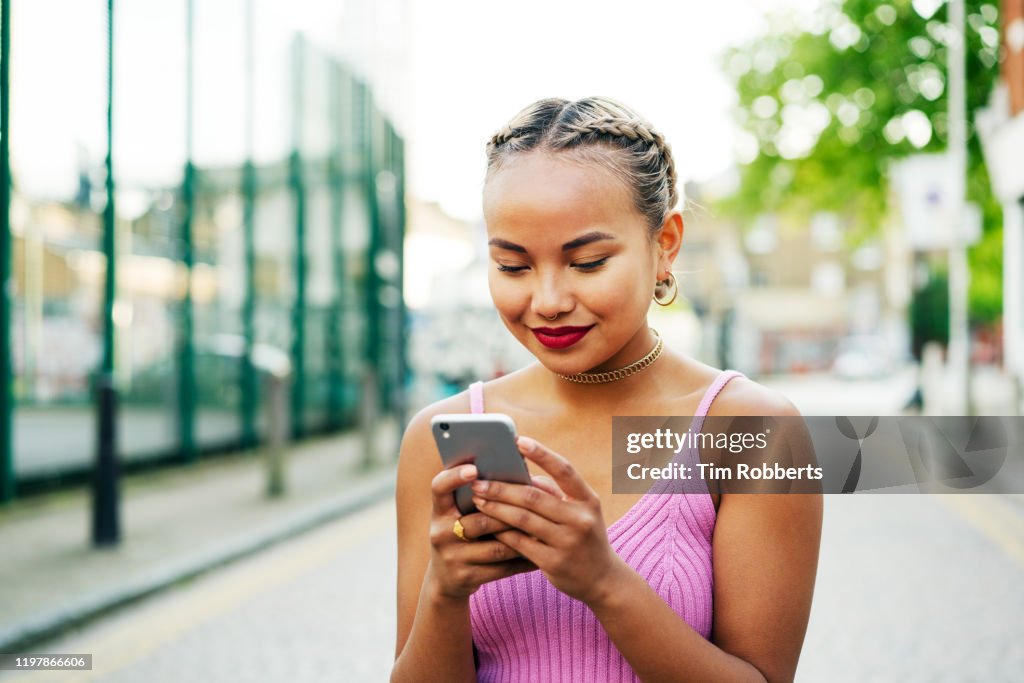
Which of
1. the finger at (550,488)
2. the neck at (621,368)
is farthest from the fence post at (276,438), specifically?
the finger at (550,488)

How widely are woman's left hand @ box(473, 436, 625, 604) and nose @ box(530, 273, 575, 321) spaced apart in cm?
30

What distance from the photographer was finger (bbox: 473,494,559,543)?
121cm

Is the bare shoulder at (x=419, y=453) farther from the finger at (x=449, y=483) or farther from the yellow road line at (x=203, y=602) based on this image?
the yellow road line at (x=203, y=602)

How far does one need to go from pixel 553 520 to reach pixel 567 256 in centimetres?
41

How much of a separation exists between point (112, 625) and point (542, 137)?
15.6 ft

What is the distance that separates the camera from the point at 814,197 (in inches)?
931

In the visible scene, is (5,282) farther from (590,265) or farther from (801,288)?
(801,288)

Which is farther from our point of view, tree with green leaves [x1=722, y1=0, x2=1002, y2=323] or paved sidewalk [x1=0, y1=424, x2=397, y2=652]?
tree with green leaves [x1=722, y1=0, x2=1002, y2=323]

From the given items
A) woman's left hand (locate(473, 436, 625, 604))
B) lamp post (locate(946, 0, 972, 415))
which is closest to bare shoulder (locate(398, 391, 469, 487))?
woman's left hand (locate(473, 436, 625, 604))

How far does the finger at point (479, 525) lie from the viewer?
124 cm

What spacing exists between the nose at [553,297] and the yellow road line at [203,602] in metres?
3.85

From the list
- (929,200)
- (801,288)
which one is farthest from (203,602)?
(801,288)

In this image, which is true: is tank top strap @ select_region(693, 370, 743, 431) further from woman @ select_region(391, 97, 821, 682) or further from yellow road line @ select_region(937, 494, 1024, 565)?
yellow road line @ select_region(937, 494, 1024, 565)

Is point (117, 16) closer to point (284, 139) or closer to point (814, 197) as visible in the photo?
point (284, 139)
